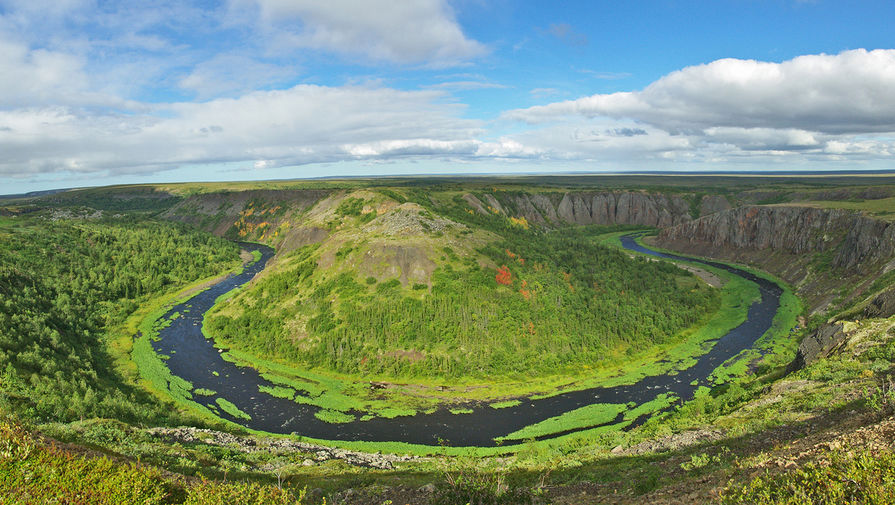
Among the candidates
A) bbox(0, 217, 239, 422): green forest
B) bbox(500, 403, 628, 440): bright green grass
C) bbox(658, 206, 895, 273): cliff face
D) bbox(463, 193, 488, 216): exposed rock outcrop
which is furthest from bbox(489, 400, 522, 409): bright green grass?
bbox(463, 193, 488, 216): exposed rock outcrop

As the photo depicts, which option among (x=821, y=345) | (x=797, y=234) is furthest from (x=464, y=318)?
(x=797, y=234)

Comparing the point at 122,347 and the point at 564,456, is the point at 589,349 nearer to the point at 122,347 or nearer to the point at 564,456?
the point at 564,456

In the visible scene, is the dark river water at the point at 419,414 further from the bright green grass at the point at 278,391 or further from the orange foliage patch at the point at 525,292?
the orange foliage patch at the point at 525,292

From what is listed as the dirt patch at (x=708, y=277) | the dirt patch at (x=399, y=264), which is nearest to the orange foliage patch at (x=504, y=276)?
the dirt patch at (x=399, y=264)

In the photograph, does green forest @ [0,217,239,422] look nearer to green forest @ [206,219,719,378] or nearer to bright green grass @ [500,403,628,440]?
green forest @ [206,219,719,378]

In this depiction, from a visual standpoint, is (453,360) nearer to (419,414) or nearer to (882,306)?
(419,414)

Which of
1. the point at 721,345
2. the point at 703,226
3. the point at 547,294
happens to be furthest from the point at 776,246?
the point at 547,294
